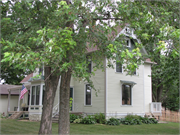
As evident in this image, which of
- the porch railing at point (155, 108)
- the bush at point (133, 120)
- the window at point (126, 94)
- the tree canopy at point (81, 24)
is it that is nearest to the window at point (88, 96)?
the window at point (126, 94)

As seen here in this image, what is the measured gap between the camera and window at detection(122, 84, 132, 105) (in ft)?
62.0

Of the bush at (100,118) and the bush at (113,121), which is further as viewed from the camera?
the bush at (100,118)

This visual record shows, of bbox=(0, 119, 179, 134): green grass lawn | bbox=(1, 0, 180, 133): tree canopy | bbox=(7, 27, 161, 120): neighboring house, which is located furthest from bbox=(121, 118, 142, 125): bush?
bbox=(1, 0, 180, 133): tree canopy

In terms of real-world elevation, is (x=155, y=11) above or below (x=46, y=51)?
above

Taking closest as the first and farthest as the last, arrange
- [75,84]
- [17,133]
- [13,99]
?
[17,133] < [75,84] < [13,99]

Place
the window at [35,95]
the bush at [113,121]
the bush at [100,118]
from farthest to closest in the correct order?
the window at [35,95] → the bush at [100,118] → the bush at [113,121]

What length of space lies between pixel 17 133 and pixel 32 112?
8.26 metres

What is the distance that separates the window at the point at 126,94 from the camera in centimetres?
1888

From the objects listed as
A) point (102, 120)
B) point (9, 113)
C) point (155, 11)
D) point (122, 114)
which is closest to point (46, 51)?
point (155, 11)

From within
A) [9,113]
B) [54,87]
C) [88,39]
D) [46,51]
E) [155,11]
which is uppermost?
[155,11]

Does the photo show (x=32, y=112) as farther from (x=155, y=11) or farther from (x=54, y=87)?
(x=155, y=11)

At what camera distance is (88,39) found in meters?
9.02

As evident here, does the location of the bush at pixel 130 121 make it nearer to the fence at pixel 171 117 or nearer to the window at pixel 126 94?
the window at pixel 126 94

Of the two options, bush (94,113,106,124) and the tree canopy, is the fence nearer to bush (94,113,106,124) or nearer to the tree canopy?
bush (94,113,106,124)
